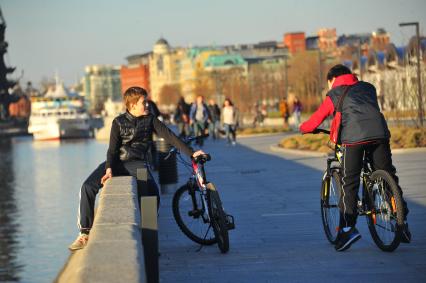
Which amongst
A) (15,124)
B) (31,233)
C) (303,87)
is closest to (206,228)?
(31,233)

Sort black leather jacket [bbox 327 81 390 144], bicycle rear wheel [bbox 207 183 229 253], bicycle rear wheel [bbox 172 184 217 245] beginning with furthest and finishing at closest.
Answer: bicycle rear wheel [bbox 172 184 217 245]
bicycle rear wheel [bbox 207 183 229 253]
black leather jacket [bbox 327 81 390 144]

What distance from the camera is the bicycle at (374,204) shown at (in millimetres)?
9148

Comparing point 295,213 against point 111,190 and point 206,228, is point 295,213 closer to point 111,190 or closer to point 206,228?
point 206,228

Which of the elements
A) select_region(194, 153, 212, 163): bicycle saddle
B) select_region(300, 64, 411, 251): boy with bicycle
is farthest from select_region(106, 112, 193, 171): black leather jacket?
select_region(300, 64, 411, 251): boy with bicycle

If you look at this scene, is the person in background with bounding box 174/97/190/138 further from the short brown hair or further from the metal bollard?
the short brown hair

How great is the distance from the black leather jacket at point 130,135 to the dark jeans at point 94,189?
0.09m

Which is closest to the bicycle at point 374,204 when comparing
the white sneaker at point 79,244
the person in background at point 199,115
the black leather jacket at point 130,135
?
the black leather jacket at point 130,135

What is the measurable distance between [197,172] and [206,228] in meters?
0.55

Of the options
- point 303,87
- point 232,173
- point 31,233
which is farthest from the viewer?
point 303,87

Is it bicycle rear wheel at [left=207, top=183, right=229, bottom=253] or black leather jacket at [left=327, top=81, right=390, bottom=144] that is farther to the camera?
bicycle rear wheel at [left=207, top=183, right=229, bottom=253]

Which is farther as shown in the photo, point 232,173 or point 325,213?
point 232,173

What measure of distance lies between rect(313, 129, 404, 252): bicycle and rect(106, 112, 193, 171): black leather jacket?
170cm

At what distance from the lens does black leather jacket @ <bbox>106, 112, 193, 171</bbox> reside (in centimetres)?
1078

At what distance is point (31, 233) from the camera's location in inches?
800
